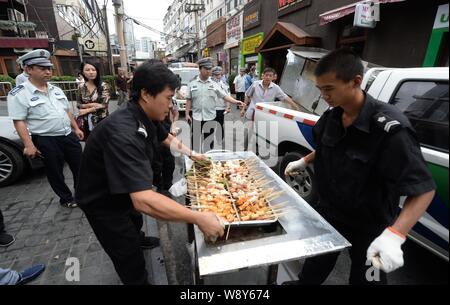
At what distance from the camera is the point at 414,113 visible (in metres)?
1.76

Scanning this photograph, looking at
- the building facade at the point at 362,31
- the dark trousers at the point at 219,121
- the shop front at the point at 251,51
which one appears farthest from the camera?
the shop front at the point at 251,51

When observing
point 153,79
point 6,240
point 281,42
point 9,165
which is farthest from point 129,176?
point 281,42

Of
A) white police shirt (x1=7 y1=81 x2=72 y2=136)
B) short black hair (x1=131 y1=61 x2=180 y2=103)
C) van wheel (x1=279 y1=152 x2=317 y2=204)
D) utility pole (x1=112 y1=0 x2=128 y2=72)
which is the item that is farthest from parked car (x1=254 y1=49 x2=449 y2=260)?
utility pole (x1=112 y1=0 x2=128 y2=72)

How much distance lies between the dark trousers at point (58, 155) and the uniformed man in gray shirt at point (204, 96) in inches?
92.1

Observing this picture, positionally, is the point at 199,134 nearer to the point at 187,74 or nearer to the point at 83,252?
the point at 83,252

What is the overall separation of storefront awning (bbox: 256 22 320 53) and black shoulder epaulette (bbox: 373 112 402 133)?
328 inches

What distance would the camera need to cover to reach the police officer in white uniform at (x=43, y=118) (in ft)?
10.1

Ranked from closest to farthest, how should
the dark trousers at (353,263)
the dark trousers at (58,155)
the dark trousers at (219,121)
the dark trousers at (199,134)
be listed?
the dark trousers at (353,263) → the dark trousers at (58,155) → the dark trousers at (199,134) → the dark trousers at (219,121)

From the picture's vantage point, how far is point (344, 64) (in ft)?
4.64

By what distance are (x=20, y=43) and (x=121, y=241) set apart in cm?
2073

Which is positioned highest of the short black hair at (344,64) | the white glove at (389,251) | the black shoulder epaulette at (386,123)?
the short black hair at (344,64)

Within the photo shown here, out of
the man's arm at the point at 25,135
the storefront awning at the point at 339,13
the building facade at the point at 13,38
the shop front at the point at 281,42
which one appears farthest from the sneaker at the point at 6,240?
the building facade at the point at 13,38

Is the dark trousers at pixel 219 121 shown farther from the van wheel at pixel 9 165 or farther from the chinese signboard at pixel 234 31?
the chinese signboard at pixel 234 31

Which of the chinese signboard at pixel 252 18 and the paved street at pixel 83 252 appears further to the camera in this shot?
the chinese signboard at pixel 252 18
